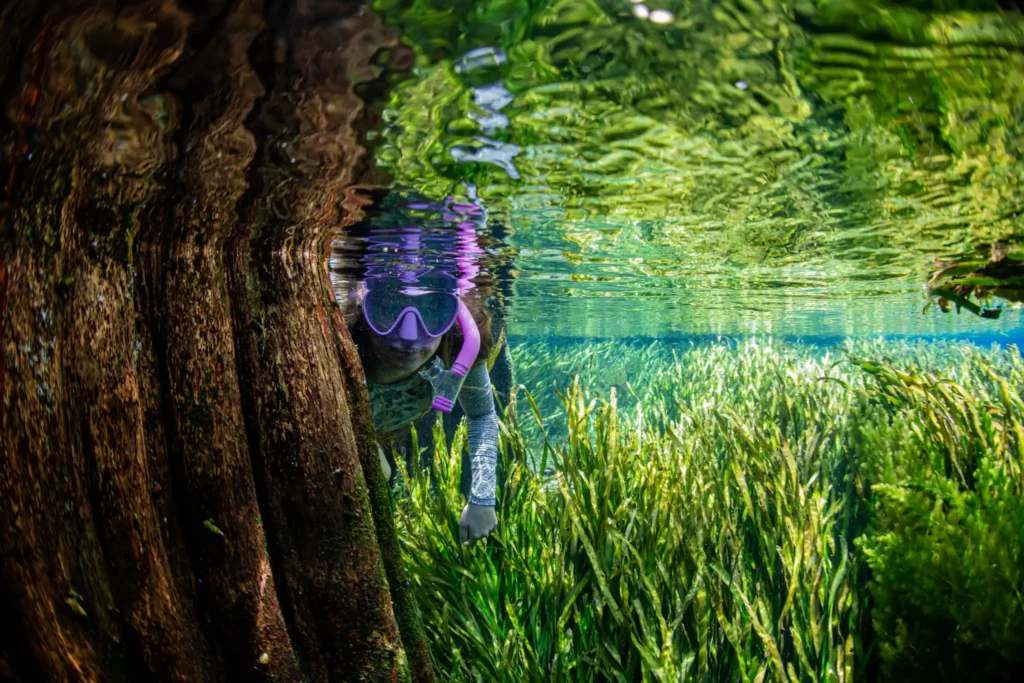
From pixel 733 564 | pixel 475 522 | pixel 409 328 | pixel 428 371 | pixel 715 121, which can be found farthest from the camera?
pixel 428 371

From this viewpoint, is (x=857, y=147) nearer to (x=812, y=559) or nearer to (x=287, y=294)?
(x=812, y=559)

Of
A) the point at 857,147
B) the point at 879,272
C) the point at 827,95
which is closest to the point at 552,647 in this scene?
the point at 827,95

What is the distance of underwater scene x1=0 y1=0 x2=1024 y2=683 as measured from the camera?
223cm

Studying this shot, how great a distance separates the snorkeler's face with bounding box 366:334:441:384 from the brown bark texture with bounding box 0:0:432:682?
1882 mm

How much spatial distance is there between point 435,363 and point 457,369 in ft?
1.28

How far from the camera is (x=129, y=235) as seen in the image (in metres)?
2.72

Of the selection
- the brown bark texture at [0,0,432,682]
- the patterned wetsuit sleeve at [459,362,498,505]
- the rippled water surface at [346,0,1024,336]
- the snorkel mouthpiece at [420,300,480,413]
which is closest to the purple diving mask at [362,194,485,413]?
the snorkel mouthpiece at [420,300,480,413]

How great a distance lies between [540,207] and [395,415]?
3.11 m

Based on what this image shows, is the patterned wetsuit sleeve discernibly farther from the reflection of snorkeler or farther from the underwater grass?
the underwater grass

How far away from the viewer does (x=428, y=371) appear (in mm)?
5500

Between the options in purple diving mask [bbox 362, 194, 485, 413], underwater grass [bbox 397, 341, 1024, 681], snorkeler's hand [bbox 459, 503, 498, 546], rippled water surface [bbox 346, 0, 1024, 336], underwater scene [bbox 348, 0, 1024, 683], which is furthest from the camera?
purple diving mask [bbox 362, 194, 485, 413]

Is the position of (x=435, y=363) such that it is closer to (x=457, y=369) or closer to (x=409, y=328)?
(x=457, y=369)

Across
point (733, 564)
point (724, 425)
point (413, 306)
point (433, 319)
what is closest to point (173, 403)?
point (413, 306)

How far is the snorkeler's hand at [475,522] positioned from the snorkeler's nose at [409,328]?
5.35 ft
